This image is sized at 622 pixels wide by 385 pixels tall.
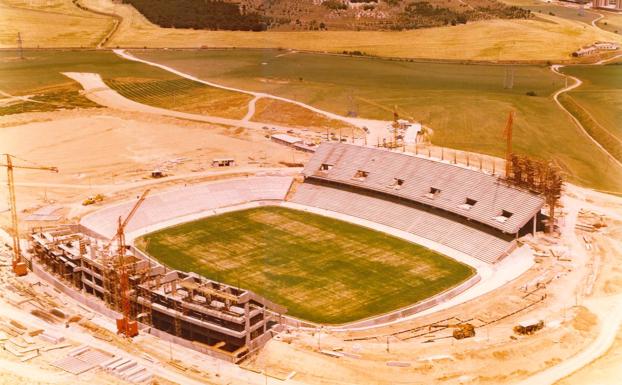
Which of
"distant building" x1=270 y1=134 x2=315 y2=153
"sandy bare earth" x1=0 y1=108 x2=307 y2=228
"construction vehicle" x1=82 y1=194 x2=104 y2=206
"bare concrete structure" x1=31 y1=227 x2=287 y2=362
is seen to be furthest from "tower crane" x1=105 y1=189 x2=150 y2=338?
"distant building" x1=270 y1=134 x2=315 y2=153

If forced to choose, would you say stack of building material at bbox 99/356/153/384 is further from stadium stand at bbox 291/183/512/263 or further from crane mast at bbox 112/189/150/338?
stadium stand at bbox 291/183/512/263

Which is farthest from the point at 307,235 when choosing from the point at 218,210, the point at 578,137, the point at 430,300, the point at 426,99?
the point at 426,99

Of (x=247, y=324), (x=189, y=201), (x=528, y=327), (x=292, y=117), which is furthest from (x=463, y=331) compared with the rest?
(x=292, y=117)

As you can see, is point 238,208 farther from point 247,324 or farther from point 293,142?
point 247,324

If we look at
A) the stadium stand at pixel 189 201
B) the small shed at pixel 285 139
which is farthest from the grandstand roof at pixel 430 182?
the small shed at pixel 285 139

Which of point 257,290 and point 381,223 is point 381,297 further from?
point 381,223

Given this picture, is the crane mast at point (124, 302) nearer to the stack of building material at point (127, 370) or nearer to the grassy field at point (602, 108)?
the stack of building material at point (127, 370)
